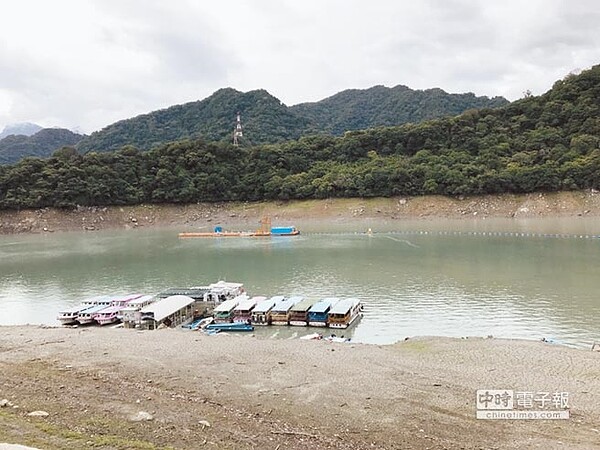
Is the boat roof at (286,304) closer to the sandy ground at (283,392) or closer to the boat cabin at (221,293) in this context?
the boat cabin at (221,293)

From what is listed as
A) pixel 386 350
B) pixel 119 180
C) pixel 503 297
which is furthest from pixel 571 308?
pixel 119 180

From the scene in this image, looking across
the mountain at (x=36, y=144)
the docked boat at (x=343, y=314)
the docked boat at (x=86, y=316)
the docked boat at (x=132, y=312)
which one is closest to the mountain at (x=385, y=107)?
the mountain at (x=36, y=144)

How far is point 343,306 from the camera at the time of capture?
24.4m

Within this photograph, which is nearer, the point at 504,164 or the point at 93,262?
the point at 93,262

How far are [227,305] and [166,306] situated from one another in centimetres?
297

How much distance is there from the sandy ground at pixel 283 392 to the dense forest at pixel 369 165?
5647 centimetres

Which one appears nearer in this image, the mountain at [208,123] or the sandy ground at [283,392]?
the sandy ground at [283,392]

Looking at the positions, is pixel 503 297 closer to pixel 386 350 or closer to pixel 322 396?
pixel 386 350

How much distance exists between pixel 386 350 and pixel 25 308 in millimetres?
22317

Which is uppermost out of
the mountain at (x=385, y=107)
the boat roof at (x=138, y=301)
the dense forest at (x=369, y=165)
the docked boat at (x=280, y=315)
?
the mountain at (x=385, y=107)

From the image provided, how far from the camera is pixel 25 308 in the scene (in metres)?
30.0

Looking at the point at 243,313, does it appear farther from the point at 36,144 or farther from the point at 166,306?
the point at 36,144

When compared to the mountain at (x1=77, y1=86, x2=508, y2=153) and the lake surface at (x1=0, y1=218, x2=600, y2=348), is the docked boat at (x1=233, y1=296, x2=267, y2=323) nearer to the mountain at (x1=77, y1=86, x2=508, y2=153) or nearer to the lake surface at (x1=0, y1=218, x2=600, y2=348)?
the lake surface at (x1=0, y1=218, x2=600, y2=348)

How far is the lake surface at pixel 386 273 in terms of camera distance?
23484mm
